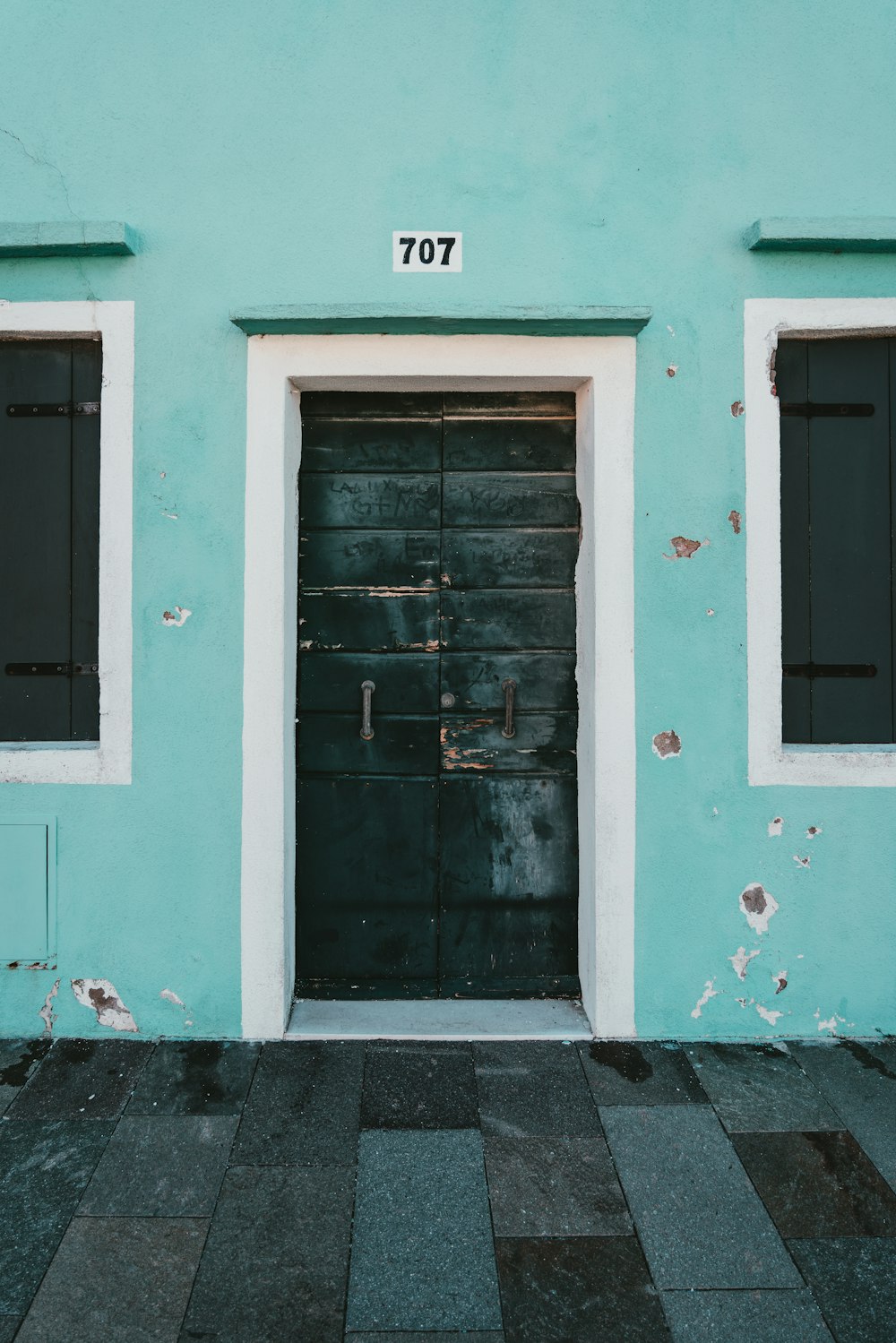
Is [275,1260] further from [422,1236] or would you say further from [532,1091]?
[532,1091]

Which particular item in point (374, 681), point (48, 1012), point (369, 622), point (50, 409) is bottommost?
point (48, 1012)

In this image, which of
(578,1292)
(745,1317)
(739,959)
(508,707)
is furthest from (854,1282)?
(508,707)

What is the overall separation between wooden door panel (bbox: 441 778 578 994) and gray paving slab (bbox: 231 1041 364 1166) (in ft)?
1.94

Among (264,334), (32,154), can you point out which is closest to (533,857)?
(264,334)

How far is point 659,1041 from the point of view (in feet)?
10.3

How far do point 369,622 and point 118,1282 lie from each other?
222cm

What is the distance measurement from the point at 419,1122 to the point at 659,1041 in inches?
39.5

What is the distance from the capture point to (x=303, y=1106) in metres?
2.73

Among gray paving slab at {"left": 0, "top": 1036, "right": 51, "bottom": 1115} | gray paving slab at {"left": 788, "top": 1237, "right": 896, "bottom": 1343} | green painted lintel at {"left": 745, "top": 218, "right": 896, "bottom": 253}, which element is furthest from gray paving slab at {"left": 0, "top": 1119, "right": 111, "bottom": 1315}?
green painted lintel at {"left": 745, "top": 218, "right": 896, "bottom": 253}

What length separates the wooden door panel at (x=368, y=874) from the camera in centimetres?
342

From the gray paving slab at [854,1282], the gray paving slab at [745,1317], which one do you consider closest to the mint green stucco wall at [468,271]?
the gray paving slab at [854,1282]

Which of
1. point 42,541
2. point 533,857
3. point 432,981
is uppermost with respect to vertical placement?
point 42,541

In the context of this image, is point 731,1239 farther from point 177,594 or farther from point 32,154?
point 32,154

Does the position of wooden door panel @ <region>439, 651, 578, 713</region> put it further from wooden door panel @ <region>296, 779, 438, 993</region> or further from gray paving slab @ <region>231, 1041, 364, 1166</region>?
gray paving slab @ <region>231, 1041, 364, 1166</region>
